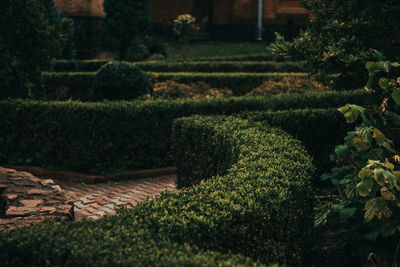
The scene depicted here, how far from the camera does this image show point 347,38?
5551 millimetres

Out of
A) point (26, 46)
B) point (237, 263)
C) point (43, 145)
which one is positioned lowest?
point (43, 145)

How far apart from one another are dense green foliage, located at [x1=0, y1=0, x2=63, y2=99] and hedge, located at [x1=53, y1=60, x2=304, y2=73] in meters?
6.33

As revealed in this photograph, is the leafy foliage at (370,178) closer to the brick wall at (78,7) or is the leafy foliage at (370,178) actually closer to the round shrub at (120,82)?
the round shrub at (120,82)

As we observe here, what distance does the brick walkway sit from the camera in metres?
6.28

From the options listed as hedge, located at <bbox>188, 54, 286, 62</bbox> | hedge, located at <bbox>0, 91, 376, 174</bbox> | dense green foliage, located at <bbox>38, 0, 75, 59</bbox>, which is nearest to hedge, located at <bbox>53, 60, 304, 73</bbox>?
dense green foliage, located at <bbox>38, 0, 75, 59</bbox>

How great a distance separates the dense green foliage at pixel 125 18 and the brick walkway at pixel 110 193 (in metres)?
14.5

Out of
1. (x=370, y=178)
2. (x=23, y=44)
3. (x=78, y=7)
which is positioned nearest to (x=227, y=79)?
(x=23, y=44)

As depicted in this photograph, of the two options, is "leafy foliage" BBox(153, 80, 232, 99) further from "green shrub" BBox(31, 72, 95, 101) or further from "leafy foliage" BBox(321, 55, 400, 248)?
"leafy foliage" BBox(321, 55, 400, 248)

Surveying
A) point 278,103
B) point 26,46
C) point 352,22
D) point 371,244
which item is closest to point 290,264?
point 371,244

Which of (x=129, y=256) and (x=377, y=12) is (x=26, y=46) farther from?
(x=129, y=256)

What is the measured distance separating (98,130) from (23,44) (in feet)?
10.3

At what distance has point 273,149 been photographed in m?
5.00

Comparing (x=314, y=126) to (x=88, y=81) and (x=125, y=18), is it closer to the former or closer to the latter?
(x=88, y=81)

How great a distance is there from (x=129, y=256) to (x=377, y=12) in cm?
453
